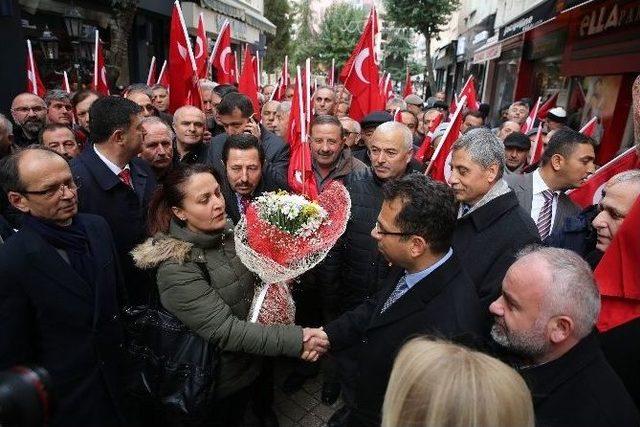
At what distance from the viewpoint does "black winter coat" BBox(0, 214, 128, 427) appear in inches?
76.4

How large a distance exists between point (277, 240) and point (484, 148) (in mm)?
1456

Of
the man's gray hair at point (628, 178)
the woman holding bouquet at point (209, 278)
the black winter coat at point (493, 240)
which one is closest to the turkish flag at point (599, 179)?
the man's gray hair at point (628, 178)

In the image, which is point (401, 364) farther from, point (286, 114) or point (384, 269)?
point (286, 114)

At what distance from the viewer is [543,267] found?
1.57 m

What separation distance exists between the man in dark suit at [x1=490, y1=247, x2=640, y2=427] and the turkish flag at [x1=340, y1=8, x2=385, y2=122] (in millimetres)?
4778

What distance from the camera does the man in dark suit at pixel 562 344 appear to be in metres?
1.41

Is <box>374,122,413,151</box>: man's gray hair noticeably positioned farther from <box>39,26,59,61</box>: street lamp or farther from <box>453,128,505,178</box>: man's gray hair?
<box>39,26,59,61</box>: street lamp

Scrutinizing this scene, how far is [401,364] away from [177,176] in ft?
5.21

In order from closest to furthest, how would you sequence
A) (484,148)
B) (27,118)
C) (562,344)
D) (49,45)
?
(562,344), (484,148), (27,118), (49,45)

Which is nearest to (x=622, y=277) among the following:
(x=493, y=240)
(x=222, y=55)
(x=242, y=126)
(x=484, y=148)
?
(x=493, y=240)

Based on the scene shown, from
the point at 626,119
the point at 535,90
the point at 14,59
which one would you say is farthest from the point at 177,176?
the point at 535,90

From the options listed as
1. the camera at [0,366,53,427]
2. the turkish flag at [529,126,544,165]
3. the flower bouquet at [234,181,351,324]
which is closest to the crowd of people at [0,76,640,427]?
the flower bouquet at [234,181,351,324]

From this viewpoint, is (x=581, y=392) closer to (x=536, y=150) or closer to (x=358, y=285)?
(x=358, y=285)

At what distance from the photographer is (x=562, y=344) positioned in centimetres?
156
